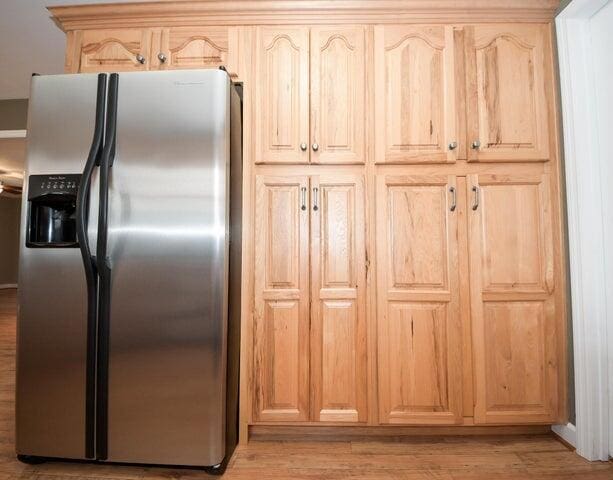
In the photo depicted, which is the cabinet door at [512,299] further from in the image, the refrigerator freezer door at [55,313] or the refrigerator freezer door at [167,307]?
the refrigerator freezer door at [55,313]

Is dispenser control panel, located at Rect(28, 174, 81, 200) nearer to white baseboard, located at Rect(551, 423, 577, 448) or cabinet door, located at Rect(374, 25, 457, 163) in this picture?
cabinet door, located at Rect(374, 25, 457, 163)

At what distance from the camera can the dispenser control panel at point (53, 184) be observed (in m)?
1.35

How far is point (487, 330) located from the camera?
1.60 meters

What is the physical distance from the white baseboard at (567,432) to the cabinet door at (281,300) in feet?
4.07

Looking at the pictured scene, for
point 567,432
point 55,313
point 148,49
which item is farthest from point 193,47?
point 567,432

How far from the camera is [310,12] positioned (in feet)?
5.48

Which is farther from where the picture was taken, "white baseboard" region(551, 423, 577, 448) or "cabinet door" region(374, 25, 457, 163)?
"cabinet door" region(374, 25, 457, 163)

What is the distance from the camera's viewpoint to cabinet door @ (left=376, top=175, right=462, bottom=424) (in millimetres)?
1582

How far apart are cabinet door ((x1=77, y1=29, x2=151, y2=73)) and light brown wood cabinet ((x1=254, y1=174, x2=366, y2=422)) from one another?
3.08 feet

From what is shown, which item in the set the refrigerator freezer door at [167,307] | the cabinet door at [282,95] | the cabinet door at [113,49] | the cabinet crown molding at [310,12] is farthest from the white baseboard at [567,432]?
the cabinet door at [113,49]

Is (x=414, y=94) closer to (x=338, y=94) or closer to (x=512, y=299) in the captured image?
(x=338, y=94)

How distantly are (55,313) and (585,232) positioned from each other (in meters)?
2.35

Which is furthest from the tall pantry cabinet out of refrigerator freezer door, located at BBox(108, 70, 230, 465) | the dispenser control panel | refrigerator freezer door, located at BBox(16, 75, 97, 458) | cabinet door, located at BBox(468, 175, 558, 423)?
the dispenser control panel

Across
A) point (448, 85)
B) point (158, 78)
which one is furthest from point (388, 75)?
point (158, 78)
